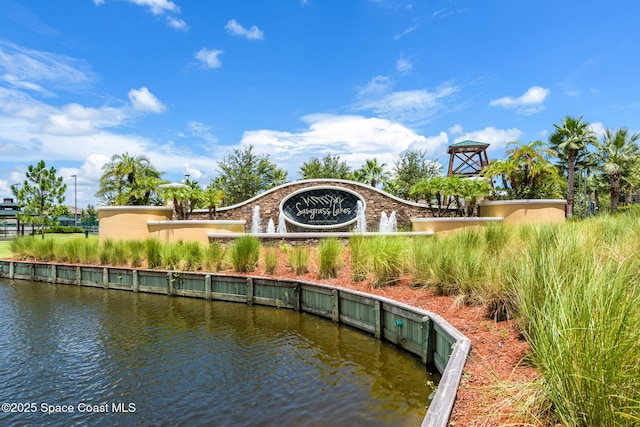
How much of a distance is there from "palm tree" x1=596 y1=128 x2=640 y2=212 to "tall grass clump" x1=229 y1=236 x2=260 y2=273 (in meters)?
28.6

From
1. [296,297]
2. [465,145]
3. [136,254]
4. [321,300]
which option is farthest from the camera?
[465,145]

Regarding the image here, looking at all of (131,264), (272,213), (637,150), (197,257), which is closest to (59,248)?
(131,264)

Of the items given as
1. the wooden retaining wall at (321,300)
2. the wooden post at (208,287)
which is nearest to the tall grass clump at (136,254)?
the wooden retaining wall at (321,300)

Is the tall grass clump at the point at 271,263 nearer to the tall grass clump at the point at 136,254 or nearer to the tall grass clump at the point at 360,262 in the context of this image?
the tall grass clump at the point at 360,262

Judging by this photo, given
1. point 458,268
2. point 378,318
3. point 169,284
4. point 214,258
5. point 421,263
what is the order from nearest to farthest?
point 458,268 < point 378,318 < point 421,263 < point 169,284 < point 214,258

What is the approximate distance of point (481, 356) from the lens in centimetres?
506

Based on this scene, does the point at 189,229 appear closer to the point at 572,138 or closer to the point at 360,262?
the point at 360,262

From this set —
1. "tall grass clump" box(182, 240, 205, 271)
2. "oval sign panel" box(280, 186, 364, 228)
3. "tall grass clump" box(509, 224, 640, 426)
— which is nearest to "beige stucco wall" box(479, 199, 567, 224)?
"oval sign panel" box(280, 186, 364, 228)

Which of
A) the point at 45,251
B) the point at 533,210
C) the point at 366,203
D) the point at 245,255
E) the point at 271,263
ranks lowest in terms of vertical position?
the point at 271,263

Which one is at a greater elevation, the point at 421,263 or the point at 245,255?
the point at 421,263

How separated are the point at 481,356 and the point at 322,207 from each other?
56.0 feet

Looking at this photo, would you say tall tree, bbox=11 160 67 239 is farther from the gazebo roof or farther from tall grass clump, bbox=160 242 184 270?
the gazebo roof

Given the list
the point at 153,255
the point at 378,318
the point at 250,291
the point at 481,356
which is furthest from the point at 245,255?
the point at 481,356

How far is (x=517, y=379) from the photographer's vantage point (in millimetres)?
4246
